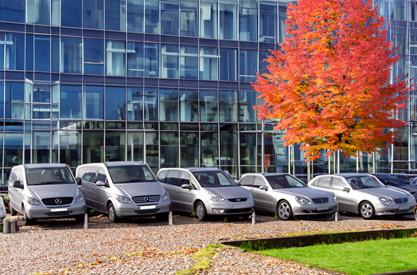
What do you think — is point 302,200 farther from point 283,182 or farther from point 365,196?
point 365,196

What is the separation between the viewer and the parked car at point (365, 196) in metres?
17.9

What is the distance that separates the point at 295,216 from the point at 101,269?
9.60 metres

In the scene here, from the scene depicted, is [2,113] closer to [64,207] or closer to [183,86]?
[183,86]

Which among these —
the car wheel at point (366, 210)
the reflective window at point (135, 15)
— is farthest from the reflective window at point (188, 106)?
the car wheel at point (366, 210)

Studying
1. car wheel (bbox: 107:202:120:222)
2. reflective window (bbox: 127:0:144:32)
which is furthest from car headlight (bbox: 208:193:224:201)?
reflective window (bbox: 127:0:144:32)

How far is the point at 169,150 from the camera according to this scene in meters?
29.3

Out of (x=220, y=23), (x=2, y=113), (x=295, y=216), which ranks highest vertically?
(x=220, y=23)

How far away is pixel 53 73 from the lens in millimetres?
27500

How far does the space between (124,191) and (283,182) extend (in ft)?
19.1

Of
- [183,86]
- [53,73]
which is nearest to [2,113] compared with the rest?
[53,73]

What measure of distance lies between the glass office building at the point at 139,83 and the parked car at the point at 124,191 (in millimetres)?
9801

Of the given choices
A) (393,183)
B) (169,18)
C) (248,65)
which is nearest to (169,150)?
(248,65)

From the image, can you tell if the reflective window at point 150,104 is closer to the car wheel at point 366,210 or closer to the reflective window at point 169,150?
the reflective window at point 169,150

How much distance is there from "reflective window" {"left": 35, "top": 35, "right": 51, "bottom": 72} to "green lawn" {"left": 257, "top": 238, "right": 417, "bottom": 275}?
2015 centimetres
